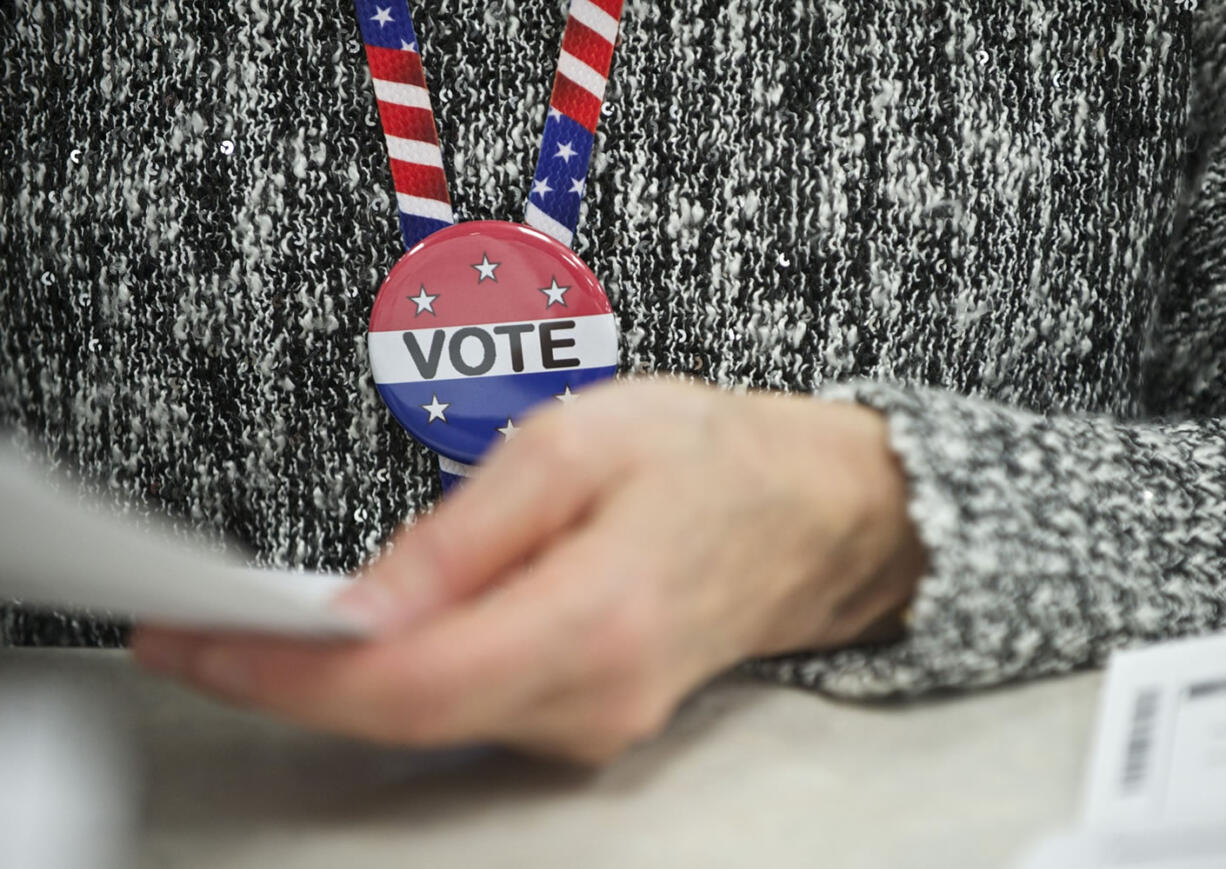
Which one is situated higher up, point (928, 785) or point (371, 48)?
point (371, 48)

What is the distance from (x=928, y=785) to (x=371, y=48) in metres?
0.42

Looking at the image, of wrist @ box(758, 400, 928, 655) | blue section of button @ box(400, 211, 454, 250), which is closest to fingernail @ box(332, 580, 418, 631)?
wrist @ box(758, 400, 928, 655)

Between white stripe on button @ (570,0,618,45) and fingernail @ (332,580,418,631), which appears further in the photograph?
white stripe on button @ (570,0,618,45)

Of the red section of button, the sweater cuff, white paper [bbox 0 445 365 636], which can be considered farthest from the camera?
the red section of button

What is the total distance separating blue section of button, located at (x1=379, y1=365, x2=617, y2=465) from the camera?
486 mm

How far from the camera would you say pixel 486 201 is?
19.4 inches

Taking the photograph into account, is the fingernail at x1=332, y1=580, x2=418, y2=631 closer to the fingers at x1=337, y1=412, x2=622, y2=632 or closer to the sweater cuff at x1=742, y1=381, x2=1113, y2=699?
the fingers at x1=337, y1=412, x2=622, y2=632

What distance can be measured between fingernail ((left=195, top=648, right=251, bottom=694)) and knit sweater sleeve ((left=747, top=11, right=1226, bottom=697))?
198mm

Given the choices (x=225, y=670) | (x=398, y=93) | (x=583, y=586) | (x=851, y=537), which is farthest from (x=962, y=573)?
(x=398, y=93)

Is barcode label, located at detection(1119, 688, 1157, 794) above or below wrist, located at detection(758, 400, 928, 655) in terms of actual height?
below

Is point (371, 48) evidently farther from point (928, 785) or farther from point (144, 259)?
point (928, 785)

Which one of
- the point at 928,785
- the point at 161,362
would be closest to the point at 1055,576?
the point at 928,785

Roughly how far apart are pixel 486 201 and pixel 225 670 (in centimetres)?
29

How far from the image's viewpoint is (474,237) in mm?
476
